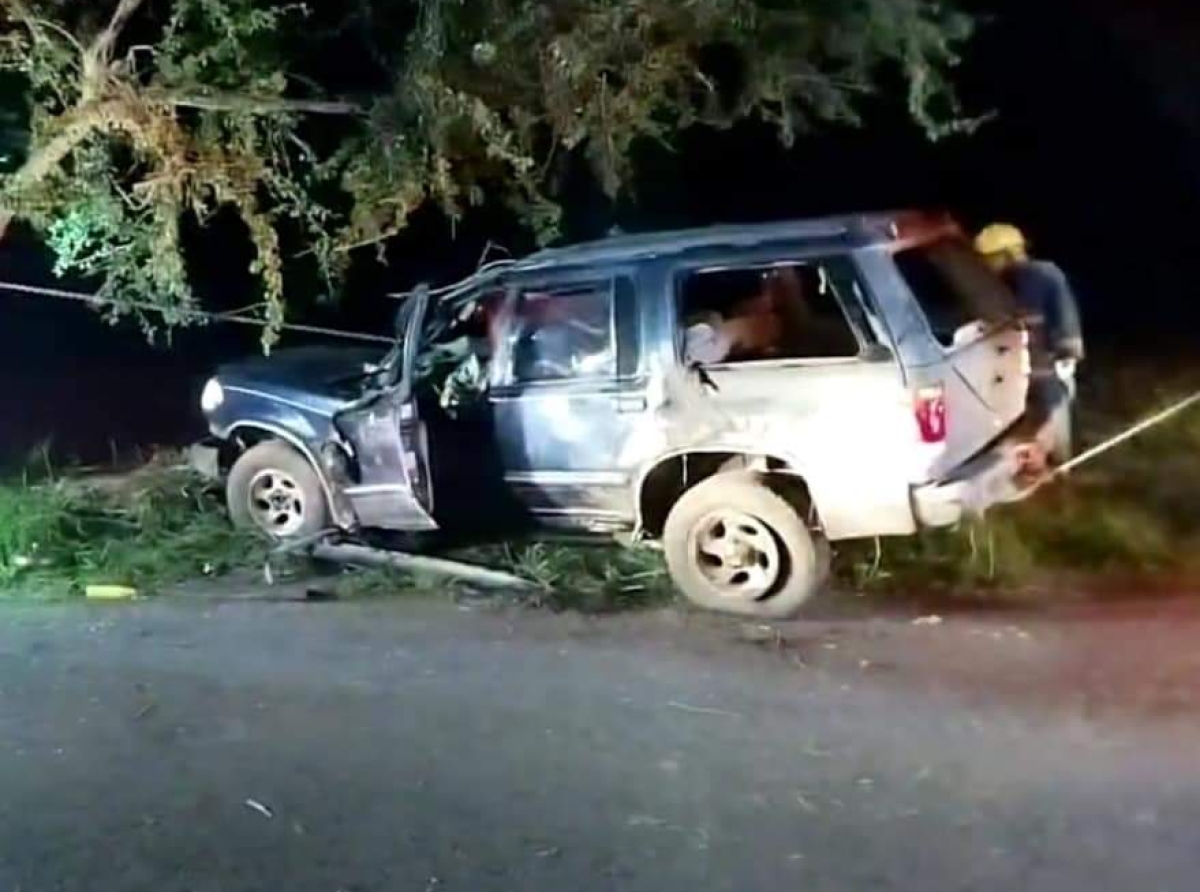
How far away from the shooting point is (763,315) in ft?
30.8

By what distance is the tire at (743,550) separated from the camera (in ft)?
30.1

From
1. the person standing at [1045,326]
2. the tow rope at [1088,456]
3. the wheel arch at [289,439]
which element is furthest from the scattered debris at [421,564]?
the person standing at [1045,326]

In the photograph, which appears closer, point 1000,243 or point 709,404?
point 709,404

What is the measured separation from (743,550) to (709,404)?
28.1 inches

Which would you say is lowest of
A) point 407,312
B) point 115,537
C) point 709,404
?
point 115,537

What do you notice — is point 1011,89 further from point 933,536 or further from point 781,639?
point 781,639

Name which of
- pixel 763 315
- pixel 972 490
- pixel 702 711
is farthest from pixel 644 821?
pixel 763 315

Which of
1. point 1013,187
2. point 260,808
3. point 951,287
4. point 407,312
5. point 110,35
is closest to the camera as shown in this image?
point 260,808

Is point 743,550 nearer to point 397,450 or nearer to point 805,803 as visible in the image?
A: point 397,450

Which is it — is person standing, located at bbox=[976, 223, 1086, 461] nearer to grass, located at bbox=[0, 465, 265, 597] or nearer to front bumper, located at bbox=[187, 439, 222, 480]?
grass, located at bbox=[0, 465, 265, 597]

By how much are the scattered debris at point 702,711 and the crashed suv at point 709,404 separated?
1.50 metres

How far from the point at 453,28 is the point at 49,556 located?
362 centimetres

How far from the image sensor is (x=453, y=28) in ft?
34.4

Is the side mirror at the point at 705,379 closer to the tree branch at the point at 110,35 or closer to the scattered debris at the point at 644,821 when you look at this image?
→ the scattered debris at the point at 644,821
